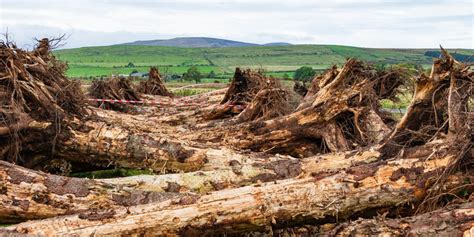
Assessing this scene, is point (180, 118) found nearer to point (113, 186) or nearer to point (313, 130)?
point (313, 130)

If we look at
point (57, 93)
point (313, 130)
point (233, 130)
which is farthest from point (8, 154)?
point (313, 130)

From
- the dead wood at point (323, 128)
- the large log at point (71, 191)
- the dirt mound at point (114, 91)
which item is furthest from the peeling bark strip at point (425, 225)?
the dirt mound at point (114, 91)

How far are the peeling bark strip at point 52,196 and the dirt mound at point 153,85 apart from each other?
15945 mm

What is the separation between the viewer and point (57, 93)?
9406 millimetres

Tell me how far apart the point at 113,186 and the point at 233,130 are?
4.26m

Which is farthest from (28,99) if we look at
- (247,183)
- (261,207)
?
(261,207)

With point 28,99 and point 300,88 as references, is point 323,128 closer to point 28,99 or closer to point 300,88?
point 28,99

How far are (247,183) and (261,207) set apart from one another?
5.94 ft

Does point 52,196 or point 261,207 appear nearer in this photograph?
point 261,207

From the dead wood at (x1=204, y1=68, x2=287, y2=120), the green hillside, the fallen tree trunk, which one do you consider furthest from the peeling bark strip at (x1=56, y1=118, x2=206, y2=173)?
the green hillside

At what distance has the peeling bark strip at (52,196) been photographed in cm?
629

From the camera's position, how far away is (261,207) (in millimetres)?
5547

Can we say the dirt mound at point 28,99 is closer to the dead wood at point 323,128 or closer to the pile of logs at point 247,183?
the pile of logs at point 247,183

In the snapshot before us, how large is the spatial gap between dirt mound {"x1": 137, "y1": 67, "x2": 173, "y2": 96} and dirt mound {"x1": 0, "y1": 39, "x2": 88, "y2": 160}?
12248mm
